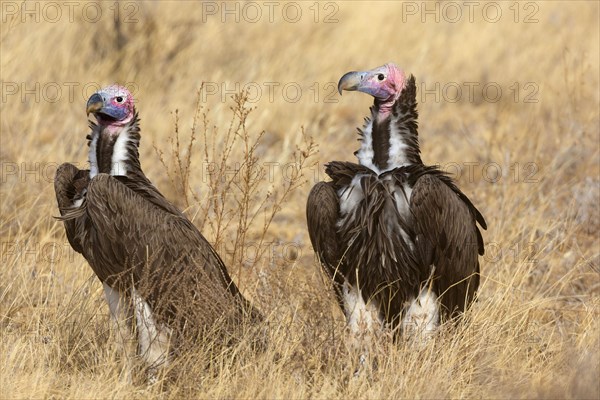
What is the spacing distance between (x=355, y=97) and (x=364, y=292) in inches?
228

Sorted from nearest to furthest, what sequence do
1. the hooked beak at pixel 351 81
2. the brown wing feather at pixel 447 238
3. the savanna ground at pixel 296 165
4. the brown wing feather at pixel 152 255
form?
the savanna ground at pixel 296 165 < the brown wing feather at pixel 152 255 < the brown wing feather at pixel 447 238 < the hooked beak at pixel 351 81

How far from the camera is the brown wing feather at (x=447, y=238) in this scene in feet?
18.8

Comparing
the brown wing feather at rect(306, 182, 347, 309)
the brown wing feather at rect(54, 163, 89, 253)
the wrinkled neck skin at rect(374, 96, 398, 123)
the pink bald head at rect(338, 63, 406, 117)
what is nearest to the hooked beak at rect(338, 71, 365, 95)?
the pink bald head at rect(338, 63, 406, 117)

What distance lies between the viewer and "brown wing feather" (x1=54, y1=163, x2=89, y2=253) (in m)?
5.82

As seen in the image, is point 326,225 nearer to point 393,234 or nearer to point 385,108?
point 393,234

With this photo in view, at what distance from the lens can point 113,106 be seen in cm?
595

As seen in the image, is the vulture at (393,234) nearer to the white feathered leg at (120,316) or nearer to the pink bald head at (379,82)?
the pink bald head at (379,82)

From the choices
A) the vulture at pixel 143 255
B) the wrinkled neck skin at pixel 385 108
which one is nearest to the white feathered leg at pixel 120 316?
the vulture at pixel 143 255

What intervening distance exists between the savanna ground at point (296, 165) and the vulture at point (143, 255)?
7.5 inches

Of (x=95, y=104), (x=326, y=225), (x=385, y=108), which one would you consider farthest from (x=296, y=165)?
(x=95, y=104)

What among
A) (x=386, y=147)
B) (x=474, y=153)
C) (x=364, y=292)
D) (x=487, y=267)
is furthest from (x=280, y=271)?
(x=474, y=153)

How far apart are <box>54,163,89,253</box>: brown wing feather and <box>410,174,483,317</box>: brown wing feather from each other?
1.51 metres

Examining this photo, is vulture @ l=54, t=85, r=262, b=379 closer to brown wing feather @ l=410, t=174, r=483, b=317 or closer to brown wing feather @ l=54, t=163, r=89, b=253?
brown wing feather @ l=54, t=163, r=89, b=253

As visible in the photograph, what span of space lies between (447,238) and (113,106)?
1655 mm
